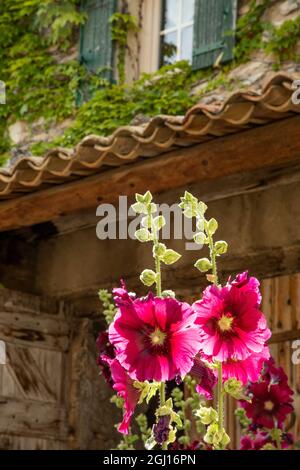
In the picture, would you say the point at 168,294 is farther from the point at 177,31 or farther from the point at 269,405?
the point at 177,31

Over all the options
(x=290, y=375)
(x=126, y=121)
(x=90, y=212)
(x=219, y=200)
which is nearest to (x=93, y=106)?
(x=126, y=121)

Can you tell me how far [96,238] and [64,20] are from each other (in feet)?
7.02

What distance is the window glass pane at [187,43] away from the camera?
24.3 ft

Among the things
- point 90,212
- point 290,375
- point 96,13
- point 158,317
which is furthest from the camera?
point 96,13

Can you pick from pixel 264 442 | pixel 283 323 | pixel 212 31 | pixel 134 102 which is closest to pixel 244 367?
pixel 264 442

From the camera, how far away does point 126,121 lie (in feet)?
24.1

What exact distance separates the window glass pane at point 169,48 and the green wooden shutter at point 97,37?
0.37 m

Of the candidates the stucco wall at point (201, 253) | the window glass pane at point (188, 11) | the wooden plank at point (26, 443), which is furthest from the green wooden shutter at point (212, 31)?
the wooden plank at point (26, 443)

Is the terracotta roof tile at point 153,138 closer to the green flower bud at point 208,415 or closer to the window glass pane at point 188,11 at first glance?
the window glass pane at point 188,11

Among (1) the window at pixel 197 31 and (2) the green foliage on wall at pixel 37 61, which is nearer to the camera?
(1) the window at pixel 197 31

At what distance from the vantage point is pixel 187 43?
746 centimetres

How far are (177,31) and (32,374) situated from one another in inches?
104

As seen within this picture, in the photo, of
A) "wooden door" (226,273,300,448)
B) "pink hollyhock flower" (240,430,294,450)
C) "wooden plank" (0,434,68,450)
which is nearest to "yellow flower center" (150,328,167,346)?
"pink hollyhock flower" (240,430,294,450)

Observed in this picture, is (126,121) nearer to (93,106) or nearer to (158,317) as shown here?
(93,106)
